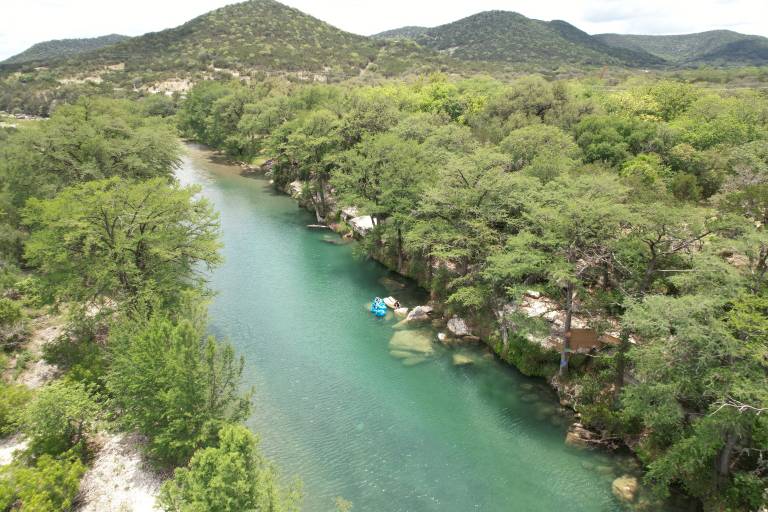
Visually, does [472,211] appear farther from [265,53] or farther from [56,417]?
[265,53]

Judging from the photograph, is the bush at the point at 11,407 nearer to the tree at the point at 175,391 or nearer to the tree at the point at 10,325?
the tree at the point at 175,391

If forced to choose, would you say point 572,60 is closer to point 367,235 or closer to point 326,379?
point 367,235

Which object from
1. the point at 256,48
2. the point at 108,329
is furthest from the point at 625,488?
the point at 256,48

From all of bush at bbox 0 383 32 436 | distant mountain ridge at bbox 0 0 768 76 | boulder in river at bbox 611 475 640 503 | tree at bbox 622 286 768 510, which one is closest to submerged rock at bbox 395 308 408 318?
tree at bbox 622 286 768 510

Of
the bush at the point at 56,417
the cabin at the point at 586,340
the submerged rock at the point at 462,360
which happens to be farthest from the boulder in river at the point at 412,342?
the bush at the point at 56,417

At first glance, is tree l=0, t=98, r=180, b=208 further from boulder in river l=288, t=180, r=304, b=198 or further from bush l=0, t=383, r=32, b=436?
bush l=0, t=383, r=32, b=436

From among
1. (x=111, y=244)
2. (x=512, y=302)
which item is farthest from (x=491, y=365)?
(x=111, y=244)
